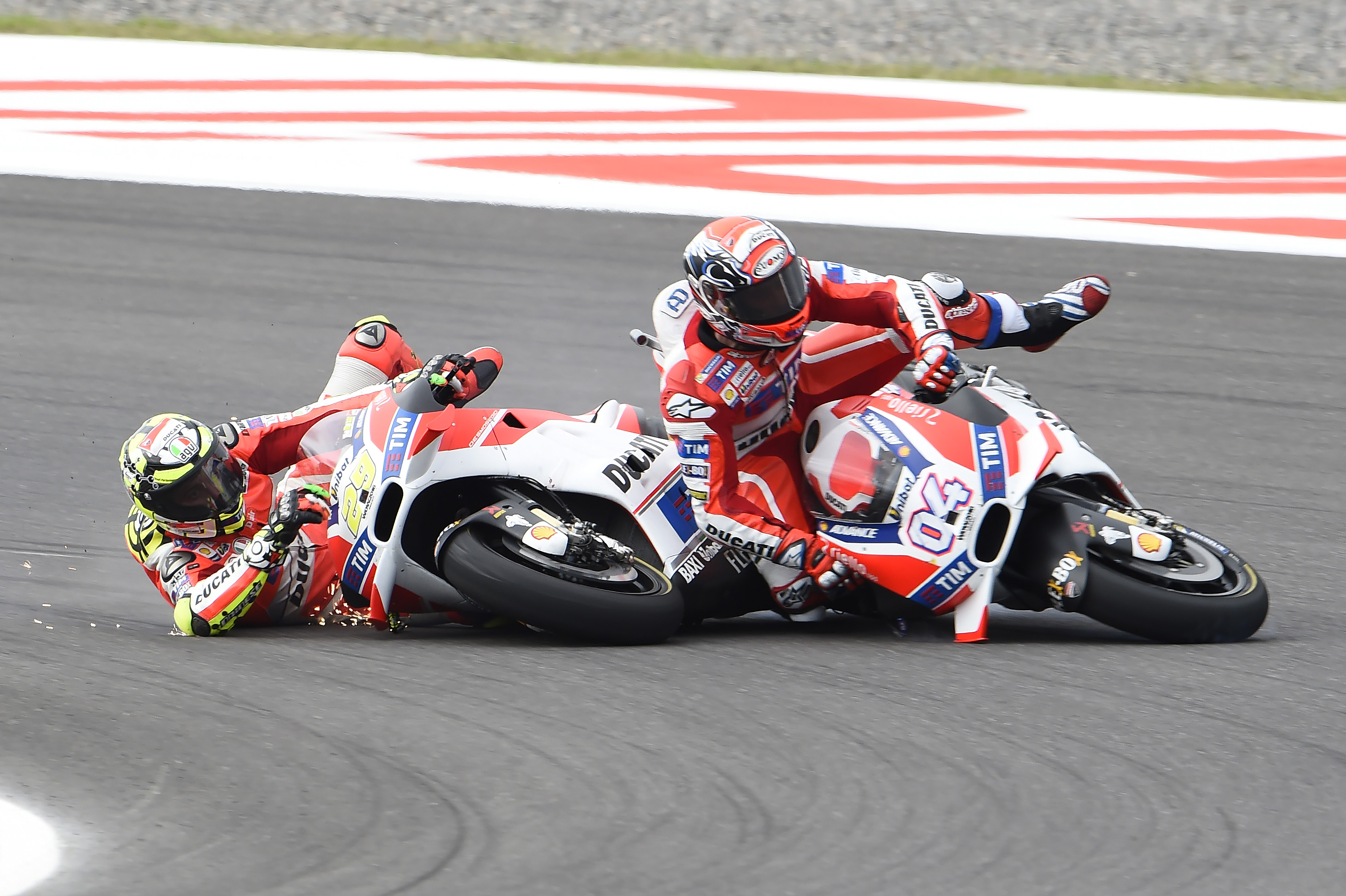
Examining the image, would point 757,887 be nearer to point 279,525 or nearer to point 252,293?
point 279,525

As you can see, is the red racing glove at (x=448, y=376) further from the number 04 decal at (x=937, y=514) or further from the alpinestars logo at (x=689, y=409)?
the number 04 decal at (x=937, y=514)

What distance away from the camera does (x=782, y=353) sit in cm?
568

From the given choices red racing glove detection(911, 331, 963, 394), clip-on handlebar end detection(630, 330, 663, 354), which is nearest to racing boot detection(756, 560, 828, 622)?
red racing glove detection(911, 331, 963, 394)

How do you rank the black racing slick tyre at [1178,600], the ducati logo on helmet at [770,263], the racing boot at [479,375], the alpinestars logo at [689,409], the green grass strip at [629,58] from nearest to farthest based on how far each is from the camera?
the black racing slick tyre at [1178,600] < the ducati logo on helmet at [770,263] < the alpinestars logo at [689,409] < the racing boot at [479,375] < the green grass strip at [629,58]

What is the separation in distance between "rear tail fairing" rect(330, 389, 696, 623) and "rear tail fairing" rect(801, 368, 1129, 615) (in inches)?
20.8

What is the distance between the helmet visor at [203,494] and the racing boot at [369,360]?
79cm

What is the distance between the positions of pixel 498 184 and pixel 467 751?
26.4 ft

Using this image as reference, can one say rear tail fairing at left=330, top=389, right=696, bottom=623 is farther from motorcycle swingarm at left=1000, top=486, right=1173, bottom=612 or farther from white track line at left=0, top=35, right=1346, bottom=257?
white track line at left=0, top=35, right=1346, bottom=257

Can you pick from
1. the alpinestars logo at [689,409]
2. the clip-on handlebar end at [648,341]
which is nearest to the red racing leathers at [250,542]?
the clip-on handlebar end at [648,341]

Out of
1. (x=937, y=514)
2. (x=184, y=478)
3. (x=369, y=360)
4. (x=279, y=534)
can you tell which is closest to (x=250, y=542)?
(x=279, y=534)

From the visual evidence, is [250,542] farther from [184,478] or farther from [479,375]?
[479,375]

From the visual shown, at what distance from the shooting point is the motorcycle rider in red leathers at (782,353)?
538cm

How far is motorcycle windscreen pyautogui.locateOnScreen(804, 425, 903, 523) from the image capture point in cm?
541

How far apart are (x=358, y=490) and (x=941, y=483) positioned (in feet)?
6.05
